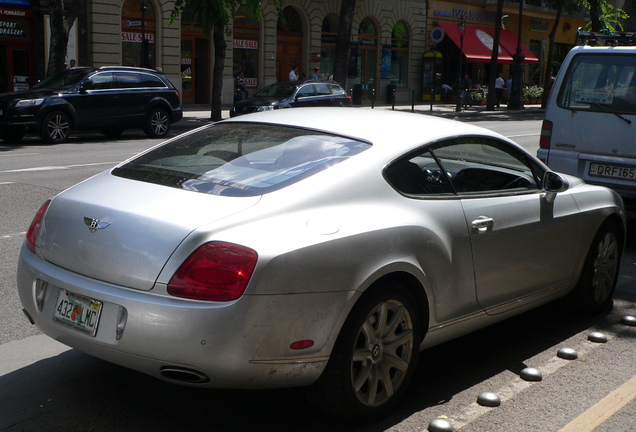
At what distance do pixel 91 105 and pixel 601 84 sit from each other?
532 inches

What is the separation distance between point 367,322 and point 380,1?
38139mm

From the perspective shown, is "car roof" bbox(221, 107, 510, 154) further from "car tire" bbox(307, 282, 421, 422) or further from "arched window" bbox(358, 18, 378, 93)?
"arched window" bbox(358, 18, 378, 93)

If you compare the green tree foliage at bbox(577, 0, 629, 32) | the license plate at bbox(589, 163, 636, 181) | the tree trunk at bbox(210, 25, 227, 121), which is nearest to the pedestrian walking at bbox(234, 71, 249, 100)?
the tree trunk at bbox(210, 25, 227, 121)

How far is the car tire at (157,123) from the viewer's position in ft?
67.6

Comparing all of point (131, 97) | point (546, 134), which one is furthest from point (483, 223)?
point (131, 97)

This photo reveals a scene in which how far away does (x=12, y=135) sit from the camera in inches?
721

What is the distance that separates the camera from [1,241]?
7.64 metres

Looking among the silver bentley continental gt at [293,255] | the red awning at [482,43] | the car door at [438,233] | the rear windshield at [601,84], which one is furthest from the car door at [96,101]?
Answer: the red awning at [482,43]

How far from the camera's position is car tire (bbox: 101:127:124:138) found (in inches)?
808

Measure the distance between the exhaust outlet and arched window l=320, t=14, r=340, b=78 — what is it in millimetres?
35349

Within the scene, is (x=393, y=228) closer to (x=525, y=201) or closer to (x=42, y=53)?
(x=525, y=201)

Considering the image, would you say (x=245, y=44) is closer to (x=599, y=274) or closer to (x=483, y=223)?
(x=599, y=274)

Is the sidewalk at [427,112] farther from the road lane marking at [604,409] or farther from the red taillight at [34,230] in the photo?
the road lane marking at [604,409]

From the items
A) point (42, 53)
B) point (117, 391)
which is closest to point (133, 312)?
point (117, 391)
